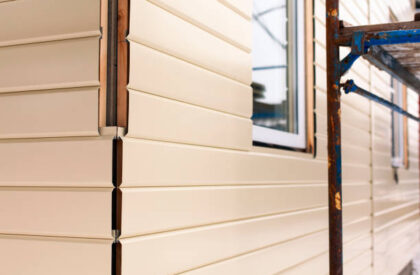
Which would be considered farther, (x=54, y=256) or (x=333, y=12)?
(x=333, y=12)

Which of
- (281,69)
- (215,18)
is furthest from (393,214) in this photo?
(215,18)

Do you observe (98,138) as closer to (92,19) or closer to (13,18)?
(92,19)

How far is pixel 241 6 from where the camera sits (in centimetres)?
234

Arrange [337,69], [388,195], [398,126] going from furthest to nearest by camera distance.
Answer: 1. [398,126]
2. [388,195]
3. [337,69]

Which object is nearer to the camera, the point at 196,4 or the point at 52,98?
the point at 52,98

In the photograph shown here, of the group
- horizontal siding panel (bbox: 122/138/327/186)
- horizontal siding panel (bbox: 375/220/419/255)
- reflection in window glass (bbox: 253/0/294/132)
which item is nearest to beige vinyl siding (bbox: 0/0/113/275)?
horizontal siding panel (bbox: 122/138/327/186)

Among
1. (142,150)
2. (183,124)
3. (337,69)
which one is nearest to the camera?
(142,150)

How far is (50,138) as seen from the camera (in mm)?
1562

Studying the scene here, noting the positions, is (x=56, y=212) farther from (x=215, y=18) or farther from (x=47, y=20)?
(x=215, y=18)

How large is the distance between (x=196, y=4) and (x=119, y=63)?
0.55 metres

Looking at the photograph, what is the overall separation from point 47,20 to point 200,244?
2.95 feet

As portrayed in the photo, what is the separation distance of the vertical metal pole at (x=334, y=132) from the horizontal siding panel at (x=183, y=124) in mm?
351

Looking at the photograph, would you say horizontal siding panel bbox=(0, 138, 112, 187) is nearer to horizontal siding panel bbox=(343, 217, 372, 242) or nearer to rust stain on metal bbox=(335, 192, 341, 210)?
rust stain on metal bbox=(335, 192, 341, 210)

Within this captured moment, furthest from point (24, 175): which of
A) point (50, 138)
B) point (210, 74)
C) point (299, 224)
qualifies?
point (299, 224)
